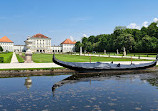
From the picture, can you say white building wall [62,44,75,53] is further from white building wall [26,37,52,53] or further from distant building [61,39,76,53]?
white building wall [26,37,52,53]

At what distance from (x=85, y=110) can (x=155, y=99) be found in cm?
383

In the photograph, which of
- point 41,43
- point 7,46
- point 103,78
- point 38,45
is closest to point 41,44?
point 41,43

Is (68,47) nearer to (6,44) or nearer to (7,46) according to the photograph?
(7,46)

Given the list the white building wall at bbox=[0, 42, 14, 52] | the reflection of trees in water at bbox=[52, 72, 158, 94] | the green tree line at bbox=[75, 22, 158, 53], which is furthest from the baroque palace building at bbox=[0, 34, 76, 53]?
the reflection of trees in water at bbox=[52, 72, 158, 94]

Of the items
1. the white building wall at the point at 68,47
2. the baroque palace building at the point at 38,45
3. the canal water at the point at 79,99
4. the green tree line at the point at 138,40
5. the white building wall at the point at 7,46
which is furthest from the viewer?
the white building wall at the point at 68,47

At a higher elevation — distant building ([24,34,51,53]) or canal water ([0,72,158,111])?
distant building ([24,34,51,53])

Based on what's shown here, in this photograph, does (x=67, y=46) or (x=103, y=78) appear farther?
(x=67, y=46)

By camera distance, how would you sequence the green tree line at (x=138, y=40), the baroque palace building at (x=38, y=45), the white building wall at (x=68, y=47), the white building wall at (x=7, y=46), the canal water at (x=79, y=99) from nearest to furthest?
the canal water at (x=79, y=99) < the green tree line at (x=138, y=40) < the baroque palace building at (x=38, y=45) < the white building wall at (x=7, y=46) < the white building wall at (x=68, y=47)

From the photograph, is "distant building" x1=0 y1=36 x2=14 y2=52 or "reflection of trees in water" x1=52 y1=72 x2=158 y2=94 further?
"distant building" x1=0 y1=36 x2=14 y2=52

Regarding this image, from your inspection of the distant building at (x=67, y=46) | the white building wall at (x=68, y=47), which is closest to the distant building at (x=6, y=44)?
the distant building at (x=67, y=46)

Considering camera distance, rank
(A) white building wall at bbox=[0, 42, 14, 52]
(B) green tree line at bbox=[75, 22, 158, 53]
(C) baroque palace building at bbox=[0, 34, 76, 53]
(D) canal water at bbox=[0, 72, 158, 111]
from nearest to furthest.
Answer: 1. (D) canal water at bbox=[0, 72, 158, 111]
2. (B) green tree line at bbox=[75, 22, 158, 53]
3. (C) baroque palace building at bbox=[0, 34, 76, 53]
4. (A) white building wall at bbox=[0, 42, 14, 52]

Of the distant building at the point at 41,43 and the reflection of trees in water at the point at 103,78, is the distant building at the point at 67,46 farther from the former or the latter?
the reflection of trees in water at the point at 103,78

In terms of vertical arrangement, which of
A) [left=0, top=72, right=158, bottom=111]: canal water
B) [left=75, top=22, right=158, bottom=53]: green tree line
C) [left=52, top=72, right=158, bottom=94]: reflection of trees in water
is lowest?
[left=0, top=72, right=158, bottom=111]: canal water

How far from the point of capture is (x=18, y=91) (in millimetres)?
10664
